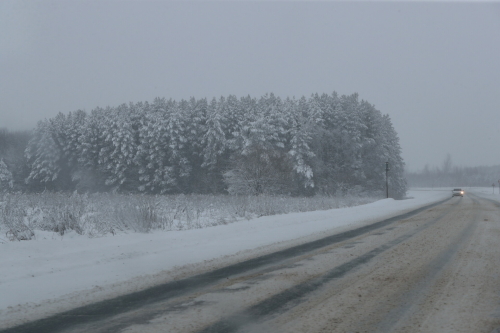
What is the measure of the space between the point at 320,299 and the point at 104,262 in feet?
16.5

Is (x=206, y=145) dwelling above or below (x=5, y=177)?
above

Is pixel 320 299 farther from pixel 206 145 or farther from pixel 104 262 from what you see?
pixel 206 145

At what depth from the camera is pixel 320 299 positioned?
576cm

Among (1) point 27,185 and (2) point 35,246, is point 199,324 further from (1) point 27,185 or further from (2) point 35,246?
(1) point 27,185

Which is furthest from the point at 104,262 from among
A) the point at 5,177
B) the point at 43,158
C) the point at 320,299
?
the point at 43,158

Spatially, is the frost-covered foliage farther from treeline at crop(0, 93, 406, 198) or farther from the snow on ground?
the snow on ground

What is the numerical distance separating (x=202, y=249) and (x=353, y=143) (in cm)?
5034

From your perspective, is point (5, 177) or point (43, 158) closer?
point (5, 177)

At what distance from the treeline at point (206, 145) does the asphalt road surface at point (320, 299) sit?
40938 millimetres

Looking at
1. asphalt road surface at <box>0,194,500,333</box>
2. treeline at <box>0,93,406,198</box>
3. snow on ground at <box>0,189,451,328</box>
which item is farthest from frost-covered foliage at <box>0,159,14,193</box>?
asphalt road surface at <box>0,194,500,333</box>

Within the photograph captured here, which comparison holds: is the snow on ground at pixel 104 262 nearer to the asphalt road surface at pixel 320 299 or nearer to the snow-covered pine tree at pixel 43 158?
the asphalt road surface at pixel 320 299

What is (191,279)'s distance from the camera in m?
7.28

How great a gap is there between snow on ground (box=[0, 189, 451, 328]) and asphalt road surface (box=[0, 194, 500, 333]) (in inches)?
22.1

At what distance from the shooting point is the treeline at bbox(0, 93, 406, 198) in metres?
55.7
